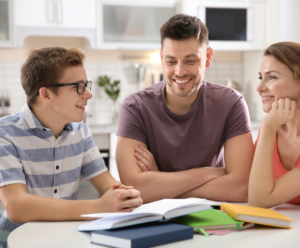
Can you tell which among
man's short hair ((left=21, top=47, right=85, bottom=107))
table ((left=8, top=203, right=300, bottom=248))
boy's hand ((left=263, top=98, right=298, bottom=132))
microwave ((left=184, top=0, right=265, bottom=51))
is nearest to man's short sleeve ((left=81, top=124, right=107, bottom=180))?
man's short hair ((left=21, top=47, right=85, bottom=107))

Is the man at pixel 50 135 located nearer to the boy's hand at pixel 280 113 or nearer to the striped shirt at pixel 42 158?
the striped shirt at pixel 42 158

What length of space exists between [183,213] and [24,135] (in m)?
0.66

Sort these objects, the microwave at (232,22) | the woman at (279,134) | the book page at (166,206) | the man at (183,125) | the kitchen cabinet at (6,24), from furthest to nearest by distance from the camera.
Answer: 1. the microwave at (232,22)
2. the kitchen cabinet at (6,24)
3. the man at (183,125)
4. the woman at (279,134)
5. the book page at (166,206)

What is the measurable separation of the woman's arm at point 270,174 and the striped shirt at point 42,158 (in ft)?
2.05

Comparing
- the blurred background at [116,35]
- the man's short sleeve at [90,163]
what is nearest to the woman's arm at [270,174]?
the man's short sleeve at [90,163]

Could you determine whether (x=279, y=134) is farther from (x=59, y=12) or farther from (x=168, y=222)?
(x=59, y=12)

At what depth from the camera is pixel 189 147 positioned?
163cm

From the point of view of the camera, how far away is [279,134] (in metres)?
1.52

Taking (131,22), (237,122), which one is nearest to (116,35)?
(131,22)

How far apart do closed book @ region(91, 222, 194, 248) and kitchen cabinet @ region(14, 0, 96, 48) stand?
2.65 meters

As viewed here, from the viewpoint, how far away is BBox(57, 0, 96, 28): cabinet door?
3271mm

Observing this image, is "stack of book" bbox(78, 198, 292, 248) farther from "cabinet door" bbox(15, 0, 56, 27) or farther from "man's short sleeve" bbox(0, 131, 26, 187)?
"cabinet door" bbox(15, 0, 56, 27)

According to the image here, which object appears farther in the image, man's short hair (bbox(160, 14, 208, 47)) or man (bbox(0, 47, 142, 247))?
man's short hair (bbox(160, 14, 208, 47))

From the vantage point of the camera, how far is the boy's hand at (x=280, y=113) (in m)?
1.37
